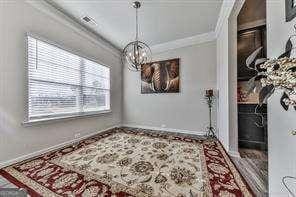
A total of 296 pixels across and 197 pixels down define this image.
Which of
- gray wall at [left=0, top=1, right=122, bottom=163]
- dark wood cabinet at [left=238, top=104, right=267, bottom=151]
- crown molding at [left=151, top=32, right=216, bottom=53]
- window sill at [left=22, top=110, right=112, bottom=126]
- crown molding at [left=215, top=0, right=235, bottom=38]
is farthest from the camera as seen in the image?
crown molding at [left=151, top=32, right=216, bottom=53]

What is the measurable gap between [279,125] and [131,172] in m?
1.89

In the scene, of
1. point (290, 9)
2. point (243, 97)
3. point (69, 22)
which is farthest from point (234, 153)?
point (69, 22)

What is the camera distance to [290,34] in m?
1.17

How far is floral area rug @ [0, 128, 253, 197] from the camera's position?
1.74 m

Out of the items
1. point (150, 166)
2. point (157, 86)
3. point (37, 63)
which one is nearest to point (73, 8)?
point (37, 63)

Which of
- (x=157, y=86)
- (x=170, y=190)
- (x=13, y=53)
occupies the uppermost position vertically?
(x=13, y=53)

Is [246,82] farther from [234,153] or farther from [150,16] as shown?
[150,16]

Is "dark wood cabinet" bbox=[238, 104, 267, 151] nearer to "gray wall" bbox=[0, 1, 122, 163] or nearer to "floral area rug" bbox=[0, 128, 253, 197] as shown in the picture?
"floral area rug" bbox=[0, 128, 253, 197]

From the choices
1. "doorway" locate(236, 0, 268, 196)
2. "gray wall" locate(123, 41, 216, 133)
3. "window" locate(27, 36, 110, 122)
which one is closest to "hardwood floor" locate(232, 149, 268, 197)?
"doorway" locate(236, 0, 268, 196)

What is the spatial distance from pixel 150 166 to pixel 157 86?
9.89 ft

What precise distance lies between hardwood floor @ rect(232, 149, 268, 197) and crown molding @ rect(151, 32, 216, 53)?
312cm

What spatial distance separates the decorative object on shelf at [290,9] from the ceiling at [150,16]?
7.04 ft

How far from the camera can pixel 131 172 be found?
216cm

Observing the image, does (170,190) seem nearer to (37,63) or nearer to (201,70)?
(37,63)
